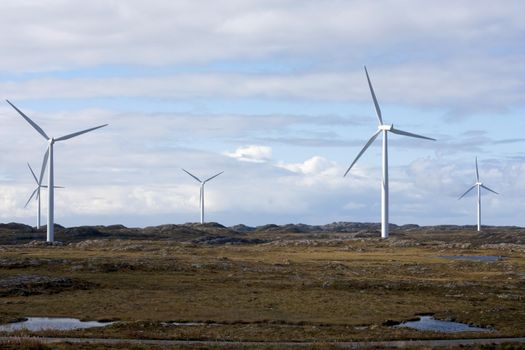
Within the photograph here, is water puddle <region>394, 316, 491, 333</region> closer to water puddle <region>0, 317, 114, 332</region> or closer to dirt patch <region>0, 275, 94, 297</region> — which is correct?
water puddle <region>0, 317, 114, 332</region>

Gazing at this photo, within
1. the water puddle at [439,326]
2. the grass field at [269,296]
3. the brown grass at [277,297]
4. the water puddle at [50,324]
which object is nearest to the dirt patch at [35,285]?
the grass field at [269,296]

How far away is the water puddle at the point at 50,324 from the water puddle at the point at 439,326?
21.1 meters

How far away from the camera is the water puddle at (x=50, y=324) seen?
168 ft

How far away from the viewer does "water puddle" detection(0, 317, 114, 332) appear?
51.1 m

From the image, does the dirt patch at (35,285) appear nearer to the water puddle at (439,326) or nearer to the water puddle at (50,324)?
the water puddle at (50,324)

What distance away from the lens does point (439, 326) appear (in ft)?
179

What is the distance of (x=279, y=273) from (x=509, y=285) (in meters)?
26.3

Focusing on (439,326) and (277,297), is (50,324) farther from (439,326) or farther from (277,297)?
(439,326)

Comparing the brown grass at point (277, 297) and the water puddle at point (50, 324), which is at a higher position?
the brown grass at point (277, 297)

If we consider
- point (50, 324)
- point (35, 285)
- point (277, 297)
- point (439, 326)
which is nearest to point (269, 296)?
point (277, 297)

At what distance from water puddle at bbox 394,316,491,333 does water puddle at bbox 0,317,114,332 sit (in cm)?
2114

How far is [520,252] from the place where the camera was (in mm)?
150000

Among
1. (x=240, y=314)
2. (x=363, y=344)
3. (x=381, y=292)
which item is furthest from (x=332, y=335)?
(x=381, y=292)

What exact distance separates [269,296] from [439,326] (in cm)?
1975
